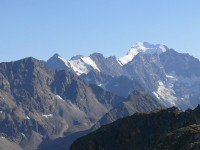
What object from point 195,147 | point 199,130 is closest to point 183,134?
point 199,130

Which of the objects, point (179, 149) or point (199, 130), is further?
point (199, 130)

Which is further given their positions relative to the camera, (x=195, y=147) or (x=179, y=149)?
(x=179, y=149)

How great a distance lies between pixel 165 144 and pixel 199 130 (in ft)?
30.5

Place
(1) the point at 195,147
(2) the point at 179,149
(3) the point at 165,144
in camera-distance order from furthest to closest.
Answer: (3) the point at 165,144 < (2) the point at 179,149 < (1) the point at 195,147

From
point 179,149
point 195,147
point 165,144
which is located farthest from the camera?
point 165,144

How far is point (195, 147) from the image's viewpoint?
113 m

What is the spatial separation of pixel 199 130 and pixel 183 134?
4139 mm

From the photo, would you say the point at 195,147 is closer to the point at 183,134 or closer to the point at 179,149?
the point at 179,149

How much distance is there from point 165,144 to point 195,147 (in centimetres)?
1882

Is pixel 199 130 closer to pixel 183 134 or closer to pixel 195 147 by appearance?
pixel 183 134

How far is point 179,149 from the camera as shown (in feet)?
398

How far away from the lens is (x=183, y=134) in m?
132

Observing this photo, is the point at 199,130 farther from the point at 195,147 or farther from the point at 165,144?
the point at 195,147

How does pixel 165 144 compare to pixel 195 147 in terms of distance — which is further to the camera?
pixel 165 144
